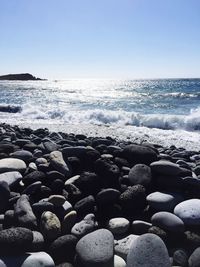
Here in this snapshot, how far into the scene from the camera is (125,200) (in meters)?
3.40

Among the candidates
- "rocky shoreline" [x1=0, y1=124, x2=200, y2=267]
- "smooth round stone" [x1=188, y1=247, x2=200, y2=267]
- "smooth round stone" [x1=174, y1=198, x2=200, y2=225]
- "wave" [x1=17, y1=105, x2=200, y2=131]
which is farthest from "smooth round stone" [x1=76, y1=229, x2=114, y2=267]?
"wave" [x1=17, y1=105, x2=200, y2=131]

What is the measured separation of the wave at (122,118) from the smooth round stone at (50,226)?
909cm

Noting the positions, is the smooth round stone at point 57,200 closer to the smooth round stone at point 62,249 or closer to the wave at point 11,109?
the smooth round stone at point 62,249

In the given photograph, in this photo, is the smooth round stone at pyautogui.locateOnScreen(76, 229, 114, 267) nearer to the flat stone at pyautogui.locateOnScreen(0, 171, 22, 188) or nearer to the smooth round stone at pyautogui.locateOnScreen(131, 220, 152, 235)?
the smooth round stone at pyautogui.locateOnScreen(131, 220, 152, 235)

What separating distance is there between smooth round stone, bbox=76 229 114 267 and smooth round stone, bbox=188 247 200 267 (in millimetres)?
609

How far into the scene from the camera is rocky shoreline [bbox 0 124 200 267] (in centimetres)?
269

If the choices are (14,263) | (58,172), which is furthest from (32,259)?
(58,172)

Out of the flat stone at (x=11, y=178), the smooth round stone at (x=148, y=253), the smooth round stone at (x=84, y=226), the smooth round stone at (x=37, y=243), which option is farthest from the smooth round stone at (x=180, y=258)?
the flat stone at (x=11, y=178)

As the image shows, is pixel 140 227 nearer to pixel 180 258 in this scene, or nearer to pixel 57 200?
pixel 180 258

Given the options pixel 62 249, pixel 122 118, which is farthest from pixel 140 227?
pixel 122 118

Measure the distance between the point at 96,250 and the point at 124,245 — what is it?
32 centimetres

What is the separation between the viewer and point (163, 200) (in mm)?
3385

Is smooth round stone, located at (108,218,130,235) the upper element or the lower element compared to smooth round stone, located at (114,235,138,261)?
upper

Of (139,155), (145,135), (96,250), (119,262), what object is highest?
(139,155)
